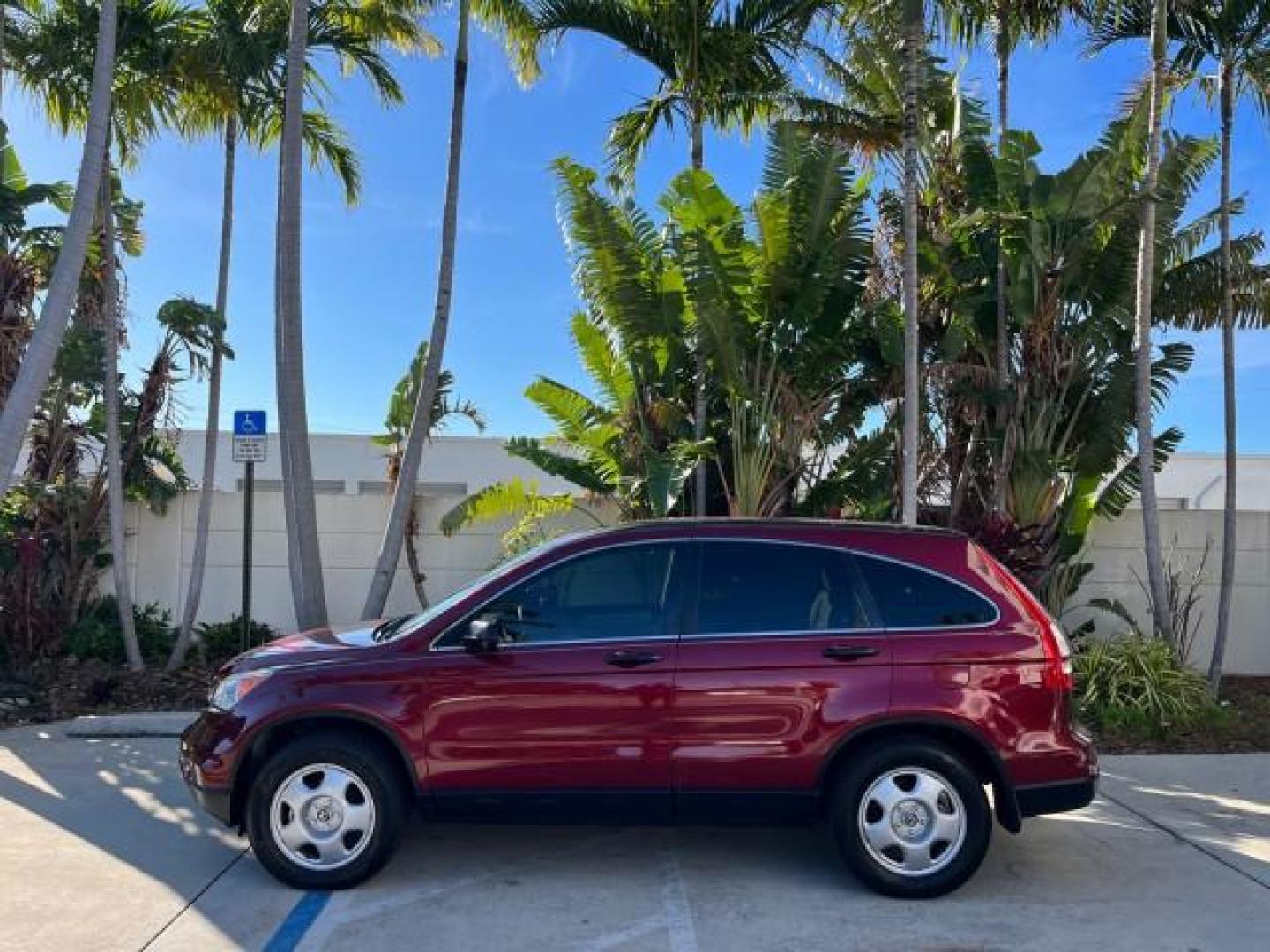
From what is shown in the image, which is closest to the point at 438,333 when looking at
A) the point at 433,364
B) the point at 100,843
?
the point at 433,364

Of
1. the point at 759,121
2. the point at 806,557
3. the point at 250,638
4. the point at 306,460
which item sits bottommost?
the point at 250,638

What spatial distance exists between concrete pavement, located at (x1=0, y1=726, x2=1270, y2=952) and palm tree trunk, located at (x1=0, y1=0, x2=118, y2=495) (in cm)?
272

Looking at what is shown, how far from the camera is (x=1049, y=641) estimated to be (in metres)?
5.06

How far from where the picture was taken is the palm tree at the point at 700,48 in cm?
1060

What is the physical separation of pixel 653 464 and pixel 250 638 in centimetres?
467

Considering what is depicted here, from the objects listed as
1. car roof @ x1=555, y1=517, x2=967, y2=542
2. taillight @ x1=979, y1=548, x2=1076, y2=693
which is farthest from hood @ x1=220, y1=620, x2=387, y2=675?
taillight @ x1=979, y1=548, x2=1076, y2=693

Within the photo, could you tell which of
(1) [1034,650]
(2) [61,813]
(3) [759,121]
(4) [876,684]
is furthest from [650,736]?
(3) [759,121]

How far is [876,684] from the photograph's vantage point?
4922mm

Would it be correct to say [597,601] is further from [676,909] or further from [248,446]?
[248,446]

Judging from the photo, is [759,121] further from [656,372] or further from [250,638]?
[250,638]

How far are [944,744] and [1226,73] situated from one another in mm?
8081

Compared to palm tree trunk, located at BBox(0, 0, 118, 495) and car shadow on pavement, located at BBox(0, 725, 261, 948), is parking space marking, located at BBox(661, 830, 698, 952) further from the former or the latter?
palm tree trunk, located at BBox(0, 0, 118, 495)

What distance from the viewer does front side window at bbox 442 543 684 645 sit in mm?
5070

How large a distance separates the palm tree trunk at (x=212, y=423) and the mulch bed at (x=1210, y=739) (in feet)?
28.1
